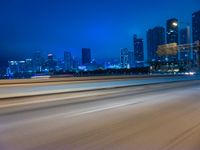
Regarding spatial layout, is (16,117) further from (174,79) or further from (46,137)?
(174,79)

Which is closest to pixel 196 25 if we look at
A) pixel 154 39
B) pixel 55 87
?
pixel 154 39

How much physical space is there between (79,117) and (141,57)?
136544 millimetres

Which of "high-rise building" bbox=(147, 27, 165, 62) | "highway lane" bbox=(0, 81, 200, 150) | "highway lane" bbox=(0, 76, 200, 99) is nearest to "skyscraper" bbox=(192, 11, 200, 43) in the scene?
"high-rise building" bbox=(147, 27, 165, 62)

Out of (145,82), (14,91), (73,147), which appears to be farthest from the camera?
(145,82)

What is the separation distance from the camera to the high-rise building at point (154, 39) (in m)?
121

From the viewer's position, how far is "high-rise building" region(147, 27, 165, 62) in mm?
120875

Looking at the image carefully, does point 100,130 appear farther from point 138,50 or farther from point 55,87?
point 138,50

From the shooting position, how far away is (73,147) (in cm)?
632

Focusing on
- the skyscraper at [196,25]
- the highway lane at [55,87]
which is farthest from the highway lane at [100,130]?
the skyscraper at [196,25]

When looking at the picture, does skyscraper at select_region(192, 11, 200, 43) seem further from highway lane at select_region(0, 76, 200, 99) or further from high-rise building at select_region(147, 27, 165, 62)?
highway lane at select_region(0, 76, 200, 99)

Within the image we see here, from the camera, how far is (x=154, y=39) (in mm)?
126688

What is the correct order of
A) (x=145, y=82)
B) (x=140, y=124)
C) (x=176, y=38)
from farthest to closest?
(x=176, y=38) → (x=145, y=82) → (x=140, y=124)

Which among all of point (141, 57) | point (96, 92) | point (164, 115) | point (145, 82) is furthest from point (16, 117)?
point (141, 57)

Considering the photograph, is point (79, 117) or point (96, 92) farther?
point (96, 92)
